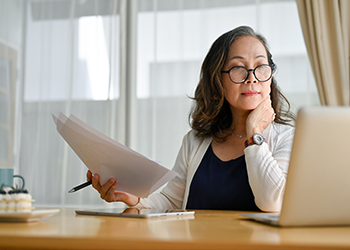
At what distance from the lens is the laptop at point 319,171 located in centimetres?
53

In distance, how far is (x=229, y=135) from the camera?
5.24 ft

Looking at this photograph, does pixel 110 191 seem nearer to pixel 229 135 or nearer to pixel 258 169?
pixel 258 169

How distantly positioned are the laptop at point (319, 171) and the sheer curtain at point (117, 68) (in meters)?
2.16

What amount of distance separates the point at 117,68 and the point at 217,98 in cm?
151

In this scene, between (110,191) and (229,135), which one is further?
(229,135)

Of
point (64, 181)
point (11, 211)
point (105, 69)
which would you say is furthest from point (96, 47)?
point (11, 211)

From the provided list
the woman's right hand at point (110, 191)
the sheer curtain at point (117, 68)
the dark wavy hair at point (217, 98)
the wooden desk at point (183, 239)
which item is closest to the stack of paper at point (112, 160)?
the woman's right hand at point (110, 191)

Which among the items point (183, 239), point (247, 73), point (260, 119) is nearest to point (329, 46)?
point (247, 73)

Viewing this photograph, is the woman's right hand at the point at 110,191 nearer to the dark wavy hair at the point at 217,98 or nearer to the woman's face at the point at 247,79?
the dark wavy hair at the point at 217,98

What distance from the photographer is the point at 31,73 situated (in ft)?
10.0

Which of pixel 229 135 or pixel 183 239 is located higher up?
pixel 229 135

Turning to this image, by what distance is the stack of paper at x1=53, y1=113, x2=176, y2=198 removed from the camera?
0.98 m

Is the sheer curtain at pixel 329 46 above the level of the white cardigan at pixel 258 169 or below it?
above

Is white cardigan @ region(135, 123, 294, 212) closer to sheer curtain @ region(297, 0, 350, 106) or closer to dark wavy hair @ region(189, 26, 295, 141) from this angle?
dark wavy hair @ region(189, 26, 295, 141)
